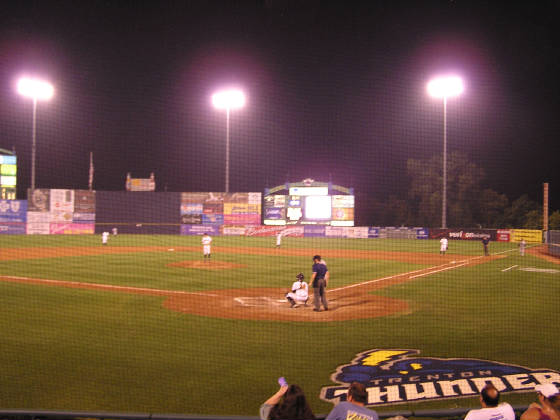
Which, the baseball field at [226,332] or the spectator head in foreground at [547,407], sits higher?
the spectator head in foreground at [547,407]

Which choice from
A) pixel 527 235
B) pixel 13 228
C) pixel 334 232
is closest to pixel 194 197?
pixel 334 232

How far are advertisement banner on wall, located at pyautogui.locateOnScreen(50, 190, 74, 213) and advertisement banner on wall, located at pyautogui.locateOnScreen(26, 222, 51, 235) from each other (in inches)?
78.5

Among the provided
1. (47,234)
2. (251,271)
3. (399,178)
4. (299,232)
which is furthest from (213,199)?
(399,178)

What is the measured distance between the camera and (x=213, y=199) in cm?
4928

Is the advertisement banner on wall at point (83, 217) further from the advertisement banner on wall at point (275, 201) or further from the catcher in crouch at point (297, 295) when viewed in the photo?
the catcher in crouch at point (297, 295)

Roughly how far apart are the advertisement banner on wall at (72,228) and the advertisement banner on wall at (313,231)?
23.0 metres

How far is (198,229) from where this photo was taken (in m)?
49.8

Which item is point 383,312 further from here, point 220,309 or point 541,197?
point 541,197

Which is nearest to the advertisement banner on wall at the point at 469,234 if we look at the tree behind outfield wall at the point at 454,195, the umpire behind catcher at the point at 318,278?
the tree behind outfield wall at the point at 454,195

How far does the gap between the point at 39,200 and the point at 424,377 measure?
157 ft

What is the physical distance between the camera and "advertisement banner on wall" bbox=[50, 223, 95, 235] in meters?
47.2

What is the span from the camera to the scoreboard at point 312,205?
4719cm

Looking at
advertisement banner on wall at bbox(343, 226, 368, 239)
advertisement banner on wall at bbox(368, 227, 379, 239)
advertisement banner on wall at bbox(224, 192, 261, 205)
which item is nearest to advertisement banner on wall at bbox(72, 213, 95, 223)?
advertisement banner on wall at bbox(224, 192, 261, 205)

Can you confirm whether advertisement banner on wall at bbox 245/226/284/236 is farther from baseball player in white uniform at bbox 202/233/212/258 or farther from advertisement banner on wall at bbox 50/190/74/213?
baseball player in white uniform at bbox 202/233/212/258
